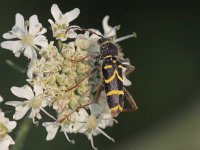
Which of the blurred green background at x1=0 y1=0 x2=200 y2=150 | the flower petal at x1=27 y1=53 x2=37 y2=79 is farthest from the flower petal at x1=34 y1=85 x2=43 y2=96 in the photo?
the blurred green background at x1=0 y1=0 x2=200 y2=150

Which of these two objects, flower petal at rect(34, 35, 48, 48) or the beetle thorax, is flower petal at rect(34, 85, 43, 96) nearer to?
flower petal at rect(34, 35, 48, 48)

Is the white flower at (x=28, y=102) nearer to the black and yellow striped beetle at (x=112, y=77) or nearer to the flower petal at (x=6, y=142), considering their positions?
the flower petal at (x=6, y=142)

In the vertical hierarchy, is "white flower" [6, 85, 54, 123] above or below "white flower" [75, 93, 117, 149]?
above

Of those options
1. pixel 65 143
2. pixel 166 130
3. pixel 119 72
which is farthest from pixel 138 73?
pixel 119 72

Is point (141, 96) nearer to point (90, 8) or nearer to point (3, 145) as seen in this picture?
point (90, 8)

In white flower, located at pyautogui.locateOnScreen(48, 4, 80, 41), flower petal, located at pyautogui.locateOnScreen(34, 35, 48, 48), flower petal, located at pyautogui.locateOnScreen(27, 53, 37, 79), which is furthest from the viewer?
white flower, located at pyautogui.locateOnScreen(48, 4, 80, 41)

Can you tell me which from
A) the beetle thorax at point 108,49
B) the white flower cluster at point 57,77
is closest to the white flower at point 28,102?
the white flower cluster at point 57,77

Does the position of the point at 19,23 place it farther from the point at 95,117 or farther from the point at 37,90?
the point at 95,117
